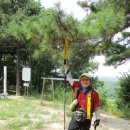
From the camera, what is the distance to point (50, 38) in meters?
8.78

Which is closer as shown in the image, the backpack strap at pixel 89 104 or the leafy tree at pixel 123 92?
the backpack strap at pixel 89 104

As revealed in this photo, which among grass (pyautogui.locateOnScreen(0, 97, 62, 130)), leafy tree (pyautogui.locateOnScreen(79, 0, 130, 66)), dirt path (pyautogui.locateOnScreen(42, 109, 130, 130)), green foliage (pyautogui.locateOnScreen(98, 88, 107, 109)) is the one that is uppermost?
leafy tree (pyautogui.locateOnScreen(79, 0, 130, 66))

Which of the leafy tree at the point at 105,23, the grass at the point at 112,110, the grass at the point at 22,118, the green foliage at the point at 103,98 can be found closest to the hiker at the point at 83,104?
the leafy tree at the point at 105,23

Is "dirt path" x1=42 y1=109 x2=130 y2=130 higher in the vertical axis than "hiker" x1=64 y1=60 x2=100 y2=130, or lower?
lower

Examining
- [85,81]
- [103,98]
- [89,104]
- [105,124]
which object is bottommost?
[105,124]

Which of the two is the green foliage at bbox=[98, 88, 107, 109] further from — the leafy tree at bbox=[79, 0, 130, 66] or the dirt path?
the leafy tree at bbox=[79, 0, 130, 66]

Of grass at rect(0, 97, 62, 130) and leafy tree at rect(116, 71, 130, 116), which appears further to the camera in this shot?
leafy tree at rect(116, 71, 130, 116)

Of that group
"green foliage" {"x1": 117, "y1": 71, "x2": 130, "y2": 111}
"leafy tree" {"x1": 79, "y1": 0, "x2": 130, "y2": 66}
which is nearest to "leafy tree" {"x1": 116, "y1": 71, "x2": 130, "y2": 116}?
"green foliage" {"x1": 117, "y1": 71, "x2": 130, "y2": 111}

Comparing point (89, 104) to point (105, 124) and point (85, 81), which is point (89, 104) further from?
point (105, 124)

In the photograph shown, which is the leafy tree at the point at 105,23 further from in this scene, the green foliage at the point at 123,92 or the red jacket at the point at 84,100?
the green foliage at the point at 123,92

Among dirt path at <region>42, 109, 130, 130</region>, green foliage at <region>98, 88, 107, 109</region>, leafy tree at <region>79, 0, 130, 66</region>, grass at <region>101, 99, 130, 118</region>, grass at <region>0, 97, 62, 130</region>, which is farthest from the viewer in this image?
green foliage at <region>98, 88, 107, 109</region>

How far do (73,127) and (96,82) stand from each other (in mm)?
10586

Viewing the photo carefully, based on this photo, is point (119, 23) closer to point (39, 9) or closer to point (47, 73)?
point (39, 9)

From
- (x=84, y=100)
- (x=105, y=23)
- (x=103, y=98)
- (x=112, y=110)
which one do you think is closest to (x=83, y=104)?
(x=84, y=100)
